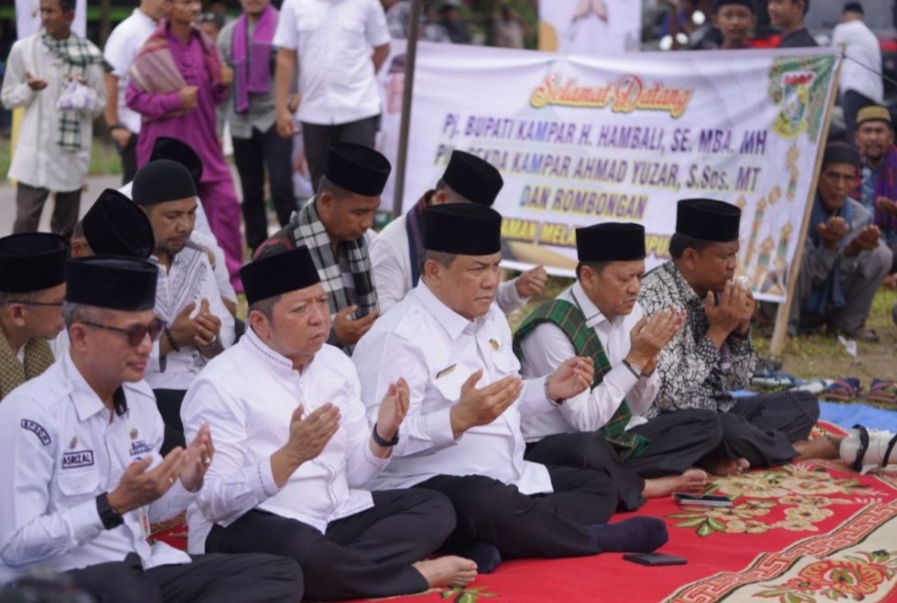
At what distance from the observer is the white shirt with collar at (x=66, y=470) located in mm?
3783

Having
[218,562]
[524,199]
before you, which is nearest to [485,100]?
[524,199]

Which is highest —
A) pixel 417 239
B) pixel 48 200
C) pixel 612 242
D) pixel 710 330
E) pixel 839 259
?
pixel 612 242

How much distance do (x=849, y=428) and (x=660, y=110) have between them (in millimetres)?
2694

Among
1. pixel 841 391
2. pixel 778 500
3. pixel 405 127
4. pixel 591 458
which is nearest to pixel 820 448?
pixel 778 500

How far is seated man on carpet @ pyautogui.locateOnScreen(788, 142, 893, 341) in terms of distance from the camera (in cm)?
869

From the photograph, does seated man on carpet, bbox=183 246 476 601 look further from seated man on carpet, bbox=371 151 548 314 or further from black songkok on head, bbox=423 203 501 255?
seated man on carpet, bbox=371 151 548 314

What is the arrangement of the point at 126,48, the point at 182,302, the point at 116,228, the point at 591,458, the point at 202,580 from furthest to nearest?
the point at 126,48, the point at 182,302, the point at 591,458, the point at 116,228, the point at 202,580

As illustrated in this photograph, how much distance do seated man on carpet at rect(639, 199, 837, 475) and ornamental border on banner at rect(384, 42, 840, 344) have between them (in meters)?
2.24

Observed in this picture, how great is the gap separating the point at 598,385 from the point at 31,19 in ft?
17.3

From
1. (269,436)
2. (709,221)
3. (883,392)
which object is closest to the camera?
(269,436)

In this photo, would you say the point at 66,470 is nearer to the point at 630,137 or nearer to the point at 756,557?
the point at 756,557

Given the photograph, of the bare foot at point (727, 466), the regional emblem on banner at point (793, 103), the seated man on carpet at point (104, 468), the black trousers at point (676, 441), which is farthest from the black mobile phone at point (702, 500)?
the regional emblem on banner at point (793, 103)

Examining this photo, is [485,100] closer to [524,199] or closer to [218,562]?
[524,199]

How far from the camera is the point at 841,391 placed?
302 inches
